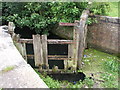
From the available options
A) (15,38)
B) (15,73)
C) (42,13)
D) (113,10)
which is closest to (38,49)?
(15,38)

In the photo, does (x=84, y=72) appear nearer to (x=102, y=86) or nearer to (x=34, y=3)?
(x=102, y=86)

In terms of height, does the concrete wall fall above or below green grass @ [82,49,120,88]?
above

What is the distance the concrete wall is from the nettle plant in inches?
20.8

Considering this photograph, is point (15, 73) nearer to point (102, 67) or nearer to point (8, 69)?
point (8, 69)

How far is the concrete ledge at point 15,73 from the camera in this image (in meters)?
2.62

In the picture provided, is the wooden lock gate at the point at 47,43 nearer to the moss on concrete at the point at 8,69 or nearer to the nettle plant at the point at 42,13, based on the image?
the nettle plant at the point at 42,13

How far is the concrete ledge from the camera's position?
262cm

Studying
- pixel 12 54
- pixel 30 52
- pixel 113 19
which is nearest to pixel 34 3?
pixel 30 52

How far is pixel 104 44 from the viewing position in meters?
6.89

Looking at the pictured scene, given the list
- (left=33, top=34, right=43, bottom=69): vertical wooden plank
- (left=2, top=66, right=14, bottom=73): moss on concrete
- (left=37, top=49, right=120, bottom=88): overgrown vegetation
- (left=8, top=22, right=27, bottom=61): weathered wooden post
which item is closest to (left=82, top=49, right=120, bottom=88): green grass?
(left=37, top=49, right=120, bottom=88): overgrown vegetation

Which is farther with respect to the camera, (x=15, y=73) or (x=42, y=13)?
(x=42, y=13)

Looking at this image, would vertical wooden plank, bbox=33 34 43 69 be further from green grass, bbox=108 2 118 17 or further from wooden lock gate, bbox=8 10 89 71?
green grass, bbox=108 2 118 17

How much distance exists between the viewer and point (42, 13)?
7543mm

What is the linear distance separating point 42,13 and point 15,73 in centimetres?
504
